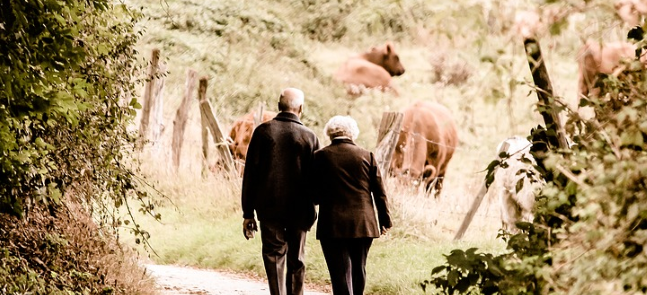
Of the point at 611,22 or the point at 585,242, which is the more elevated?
the point at 611,22

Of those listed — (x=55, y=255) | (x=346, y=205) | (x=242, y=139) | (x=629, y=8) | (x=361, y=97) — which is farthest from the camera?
(x=361, y=97)

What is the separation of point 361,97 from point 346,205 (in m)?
20.3

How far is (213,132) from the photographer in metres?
17.2

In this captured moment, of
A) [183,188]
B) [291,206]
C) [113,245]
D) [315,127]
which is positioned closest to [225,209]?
[183,188]

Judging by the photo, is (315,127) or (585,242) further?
(315,127)

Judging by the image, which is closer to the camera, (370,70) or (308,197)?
(308,197)

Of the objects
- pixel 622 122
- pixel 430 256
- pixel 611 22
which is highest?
pixel 611 22

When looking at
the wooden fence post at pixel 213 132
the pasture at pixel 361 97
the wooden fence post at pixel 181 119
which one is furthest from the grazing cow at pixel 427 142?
the wooden fence post at pixel 181 119

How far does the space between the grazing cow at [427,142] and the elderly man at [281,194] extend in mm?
9452

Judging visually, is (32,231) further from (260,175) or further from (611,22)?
(611,22)

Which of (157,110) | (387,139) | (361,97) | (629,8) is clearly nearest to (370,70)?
(361,97)

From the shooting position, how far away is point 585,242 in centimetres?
380

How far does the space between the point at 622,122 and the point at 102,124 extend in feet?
15.5

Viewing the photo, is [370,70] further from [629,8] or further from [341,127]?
[629,8]
